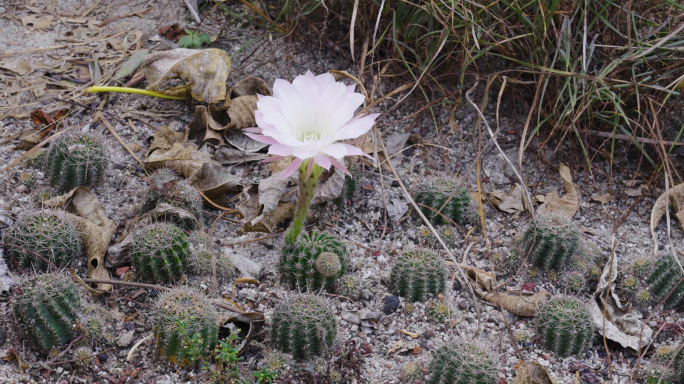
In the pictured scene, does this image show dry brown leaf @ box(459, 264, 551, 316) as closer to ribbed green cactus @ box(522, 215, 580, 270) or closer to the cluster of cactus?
ribbed green cactus @ box(522, 215, 580, 270)

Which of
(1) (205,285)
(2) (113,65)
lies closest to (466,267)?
(1) (205,285)

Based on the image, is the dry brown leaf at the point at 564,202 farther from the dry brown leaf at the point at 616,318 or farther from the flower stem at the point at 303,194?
the flower stem at the point at 303,194

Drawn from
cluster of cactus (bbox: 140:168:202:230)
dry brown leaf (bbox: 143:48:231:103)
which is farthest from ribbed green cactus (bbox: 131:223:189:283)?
dry brown leaf (bbox: 143:48:231:103)

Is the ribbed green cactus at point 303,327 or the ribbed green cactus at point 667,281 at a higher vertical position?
the ribbed green cactus at point 667,281

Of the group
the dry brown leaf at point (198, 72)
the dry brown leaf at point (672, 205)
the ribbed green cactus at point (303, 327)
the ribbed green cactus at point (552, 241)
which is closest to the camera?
the ribbed green cactus at point (303, 327)

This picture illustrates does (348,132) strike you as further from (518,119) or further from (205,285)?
(518,119)

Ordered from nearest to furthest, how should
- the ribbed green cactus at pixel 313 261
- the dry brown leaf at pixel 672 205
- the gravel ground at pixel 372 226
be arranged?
the gravel ground at pixel 372 226, the ribbed green cactus at pixel 313 261, the dry brown leaf at pixel 672 205

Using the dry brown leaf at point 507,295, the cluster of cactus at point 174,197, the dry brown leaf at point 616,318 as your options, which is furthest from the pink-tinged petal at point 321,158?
the dry brown leaf at point 616,318
